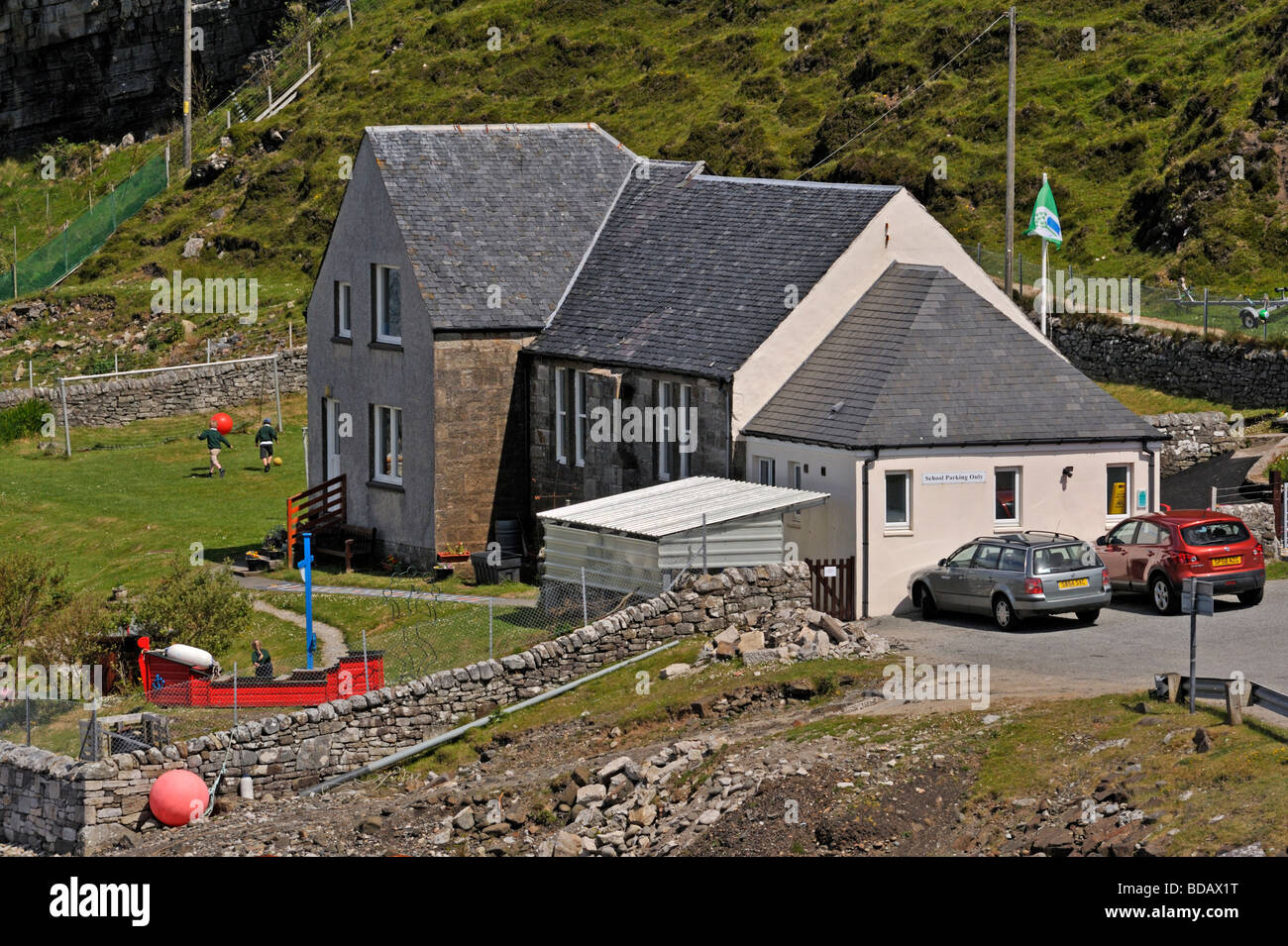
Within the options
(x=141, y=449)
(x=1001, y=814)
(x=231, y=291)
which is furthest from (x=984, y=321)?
(x=231, y=291)

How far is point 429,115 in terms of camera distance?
87.0 m

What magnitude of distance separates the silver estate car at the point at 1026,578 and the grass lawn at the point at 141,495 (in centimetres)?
1784

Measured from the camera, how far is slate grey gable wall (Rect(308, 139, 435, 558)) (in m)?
43.7

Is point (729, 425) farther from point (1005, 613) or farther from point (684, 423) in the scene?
point (1005, 613)

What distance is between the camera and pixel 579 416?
141 feet

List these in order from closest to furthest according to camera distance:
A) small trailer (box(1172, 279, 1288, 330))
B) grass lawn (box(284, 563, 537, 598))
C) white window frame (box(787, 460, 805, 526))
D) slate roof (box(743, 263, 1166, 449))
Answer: slate roof (box(743, 263, 1166, 449)) → white window frame (box(787, 460, 805, 526)) → grass lawn (box(284, 563, 537, 598)) → small trailer (box(1172, 279, 1288, 330))

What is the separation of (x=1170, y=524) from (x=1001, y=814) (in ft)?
37.2

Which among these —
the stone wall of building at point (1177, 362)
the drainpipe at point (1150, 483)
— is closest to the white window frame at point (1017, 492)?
the drainpipe at point (1150, 483)

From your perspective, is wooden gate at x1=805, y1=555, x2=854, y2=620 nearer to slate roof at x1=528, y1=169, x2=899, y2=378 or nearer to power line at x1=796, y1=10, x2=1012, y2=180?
slate roof at x1=528, y1=169, x2=899, y2=378

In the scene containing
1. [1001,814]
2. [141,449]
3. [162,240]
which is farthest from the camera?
[162,240]

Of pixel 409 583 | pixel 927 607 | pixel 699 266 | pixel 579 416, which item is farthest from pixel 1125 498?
pixel 409 583

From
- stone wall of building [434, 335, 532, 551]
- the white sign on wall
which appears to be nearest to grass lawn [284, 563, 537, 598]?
stone wall of building [434, 335, 532, 551]

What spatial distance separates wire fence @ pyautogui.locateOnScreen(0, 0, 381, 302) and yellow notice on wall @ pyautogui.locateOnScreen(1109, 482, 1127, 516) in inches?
2018
